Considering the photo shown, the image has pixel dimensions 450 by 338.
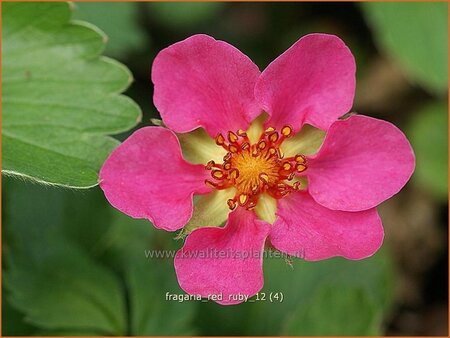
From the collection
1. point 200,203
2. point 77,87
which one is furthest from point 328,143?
point 77,87

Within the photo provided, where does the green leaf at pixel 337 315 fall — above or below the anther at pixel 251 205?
below

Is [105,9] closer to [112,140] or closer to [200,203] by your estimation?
[112,140]

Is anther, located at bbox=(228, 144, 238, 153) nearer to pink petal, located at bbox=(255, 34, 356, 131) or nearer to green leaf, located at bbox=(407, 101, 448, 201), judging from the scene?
pink petal, located at bbox=(255, 34, 356, 131)

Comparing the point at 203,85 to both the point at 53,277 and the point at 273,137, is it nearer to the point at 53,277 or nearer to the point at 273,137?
the point at 273,137

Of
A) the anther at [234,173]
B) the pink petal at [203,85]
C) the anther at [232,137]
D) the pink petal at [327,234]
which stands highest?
the pink petal at [203,85]

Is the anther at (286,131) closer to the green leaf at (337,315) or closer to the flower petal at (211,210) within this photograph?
the flower petal at (211,210)

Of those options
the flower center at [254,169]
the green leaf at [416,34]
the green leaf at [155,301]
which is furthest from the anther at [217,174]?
the green leaf at [416,34]

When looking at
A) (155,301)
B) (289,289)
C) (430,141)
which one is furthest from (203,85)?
(430,141)
